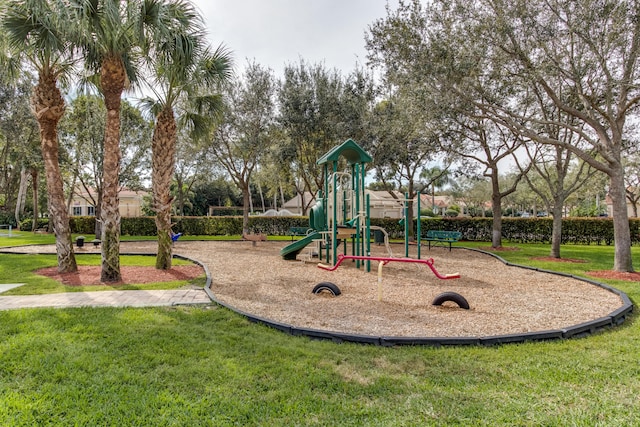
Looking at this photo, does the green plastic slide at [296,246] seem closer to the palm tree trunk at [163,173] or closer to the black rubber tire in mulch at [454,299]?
the palm tree trunk at [163,173]

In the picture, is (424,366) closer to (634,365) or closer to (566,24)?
(634,365)

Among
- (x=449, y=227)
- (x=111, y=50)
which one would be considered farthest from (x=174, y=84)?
(x=449, y=227)

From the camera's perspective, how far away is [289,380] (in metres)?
3.22

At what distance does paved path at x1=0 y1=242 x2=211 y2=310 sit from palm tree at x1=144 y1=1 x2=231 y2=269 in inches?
113

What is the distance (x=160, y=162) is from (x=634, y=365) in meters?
9.84

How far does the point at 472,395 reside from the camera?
2965mm

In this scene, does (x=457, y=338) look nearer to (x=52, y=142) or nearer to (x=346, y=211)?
(x=346, y=211)

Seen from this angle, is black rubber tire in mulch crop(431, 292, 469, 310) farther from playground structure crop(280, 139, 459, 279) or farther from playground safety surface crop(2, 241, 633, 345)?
playground structure crop(280, 139, 459, 279)

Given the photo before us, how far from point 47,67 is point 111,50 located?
229 centimetres

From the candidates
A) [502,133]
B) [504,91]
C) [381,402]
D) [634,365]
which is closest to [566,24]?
[504,91]

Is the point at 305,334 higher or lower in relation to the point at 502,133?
lower

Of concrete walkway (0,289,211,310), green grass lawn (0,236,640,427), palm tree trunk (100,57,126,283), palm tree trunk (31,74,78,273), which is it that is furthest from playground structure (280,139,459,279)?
palm tree trunk (31,74,78,273)

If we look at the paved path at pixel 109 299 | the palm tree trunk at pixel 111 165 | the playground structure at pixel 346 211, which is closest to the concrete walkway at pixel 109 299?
the paved path at pixel 109 299

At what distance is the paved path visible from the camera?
5773 millimetres
